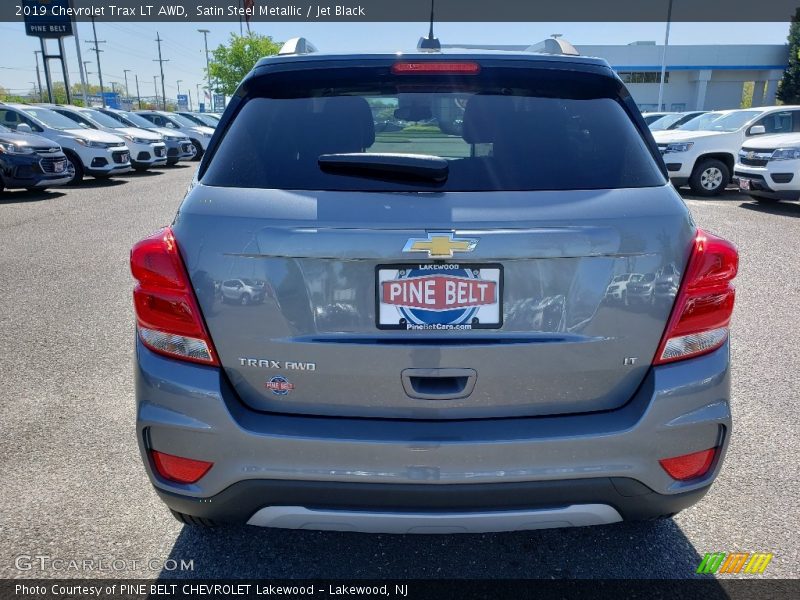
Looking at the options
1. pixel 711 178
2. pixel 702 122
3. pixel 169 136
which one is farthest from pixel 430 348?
pixel 169 136

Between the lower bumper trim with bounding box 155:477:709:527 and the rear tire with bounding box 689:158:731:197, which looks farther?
the rear tire with bounding box 689:158:731:197

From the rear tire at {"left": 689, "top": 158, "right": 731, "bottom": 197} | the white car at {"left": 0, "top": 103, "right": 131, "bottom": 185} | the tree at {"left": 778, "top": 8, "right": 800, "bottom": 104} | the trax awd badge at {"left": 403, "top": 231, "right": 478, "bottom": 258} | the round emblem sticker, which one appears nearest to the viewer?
the trax awd badge at {"left": 403, "top": 231, "right": 478, "bottom": 258}

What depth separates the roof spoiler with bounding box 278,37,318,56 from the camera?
2.55 metres

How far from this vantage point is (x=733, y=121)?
1385 cm

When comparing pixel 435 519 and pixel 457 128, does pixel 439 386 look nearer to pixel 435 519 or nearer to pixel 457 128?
pixel 435 519

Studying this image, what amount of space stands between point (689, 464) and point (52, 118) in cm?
1742

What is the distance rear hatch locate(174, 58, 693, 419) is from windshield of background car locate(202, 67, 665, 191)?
0.02 metres

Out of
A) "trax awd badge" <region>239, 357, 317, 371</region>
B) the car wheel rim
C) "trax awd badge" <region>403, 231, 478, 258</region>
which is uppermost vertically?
"trax awd badge" <region>403, 231, 478, 258</region>

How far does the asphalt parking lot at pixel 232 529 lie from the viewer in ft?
8.04

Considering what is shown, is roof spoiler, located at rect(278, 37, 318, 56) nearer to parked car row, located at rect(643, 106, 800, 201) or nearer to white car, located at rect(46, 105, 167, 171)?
parked car row, located at rect(643, 106, 800, 201)

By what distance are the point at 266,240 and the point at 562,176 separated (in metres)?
0.93

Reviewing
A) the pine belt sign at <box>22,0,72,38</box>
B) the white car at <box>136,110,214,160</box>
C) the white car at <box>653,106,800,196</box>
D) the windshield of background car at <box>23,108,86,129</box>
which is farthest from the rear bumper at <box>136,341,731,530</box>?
the pine belt sign at <box>22,0,72,38</box>

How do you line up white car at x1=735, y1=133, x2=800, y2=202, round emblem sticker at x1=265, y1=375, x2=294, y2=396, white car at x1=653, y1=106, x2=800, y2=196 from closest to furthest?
round emblem sticker at x1=265, y1=375, x2=294, y2=396, white car at x1=735, y1=133, x2=800, y2=202, white car at x1=653, y1=106, x2=800, y2=196

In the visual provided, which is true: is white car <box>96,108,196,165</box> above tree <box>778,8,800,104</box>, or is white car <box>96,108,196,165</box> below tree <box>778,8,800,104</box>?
below
